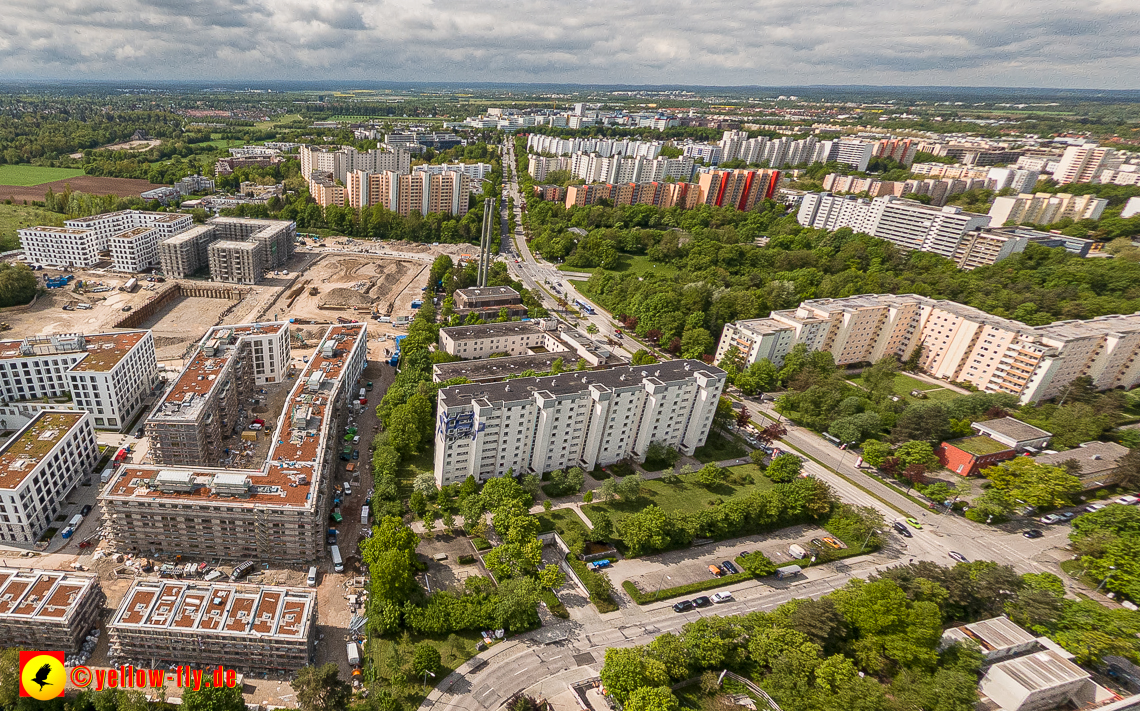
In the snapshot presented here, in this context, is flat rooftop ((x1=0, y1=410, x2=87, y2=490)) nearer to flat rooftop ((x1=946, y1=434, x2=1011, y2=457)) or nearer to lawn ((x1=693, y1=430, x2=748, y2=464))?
lawn ((x1=693, y1=430, x2=748, y2=464))

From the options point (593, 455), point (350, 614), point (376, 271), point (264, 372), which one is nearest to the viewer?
point (350, 614)

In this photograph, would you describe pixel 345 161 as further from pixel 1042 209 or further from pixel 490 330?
pixel 1042 209

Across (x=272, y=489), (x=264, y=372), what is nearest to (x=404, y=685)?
(x=272, y=489)

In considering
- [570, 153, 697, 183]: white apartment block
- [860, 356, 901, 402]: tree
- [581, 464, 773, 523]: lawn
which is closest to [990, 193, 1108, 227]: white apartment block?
[860, 356, 901, 402]: tree

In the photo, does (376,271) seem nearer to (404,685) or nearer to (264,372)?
(264,372)

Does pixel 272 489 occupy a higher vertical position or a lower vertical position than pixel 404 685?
higher
